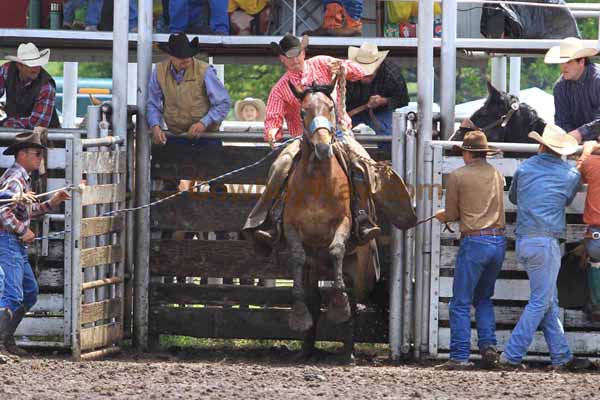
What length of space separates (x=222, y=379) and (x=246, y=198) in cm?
261

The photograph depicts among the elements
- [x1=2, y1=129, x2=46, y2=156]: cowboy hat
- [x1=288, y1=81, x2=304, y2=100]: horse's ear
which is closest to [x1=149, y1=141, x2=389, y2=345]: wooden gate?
[x1=288, y1=81, x2=304, y2=100]: horse's ear

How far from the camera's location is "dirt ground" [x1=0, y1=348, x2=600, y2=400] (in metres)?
8.98

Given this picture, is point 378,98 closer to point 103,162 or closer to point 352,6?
point 352,6

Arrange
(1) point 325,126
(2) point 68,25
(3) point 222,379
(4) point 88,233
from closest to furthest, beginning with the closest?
(3) point 222,379
(1) point 325,126
(4) point 88,233
(2) point 68,25

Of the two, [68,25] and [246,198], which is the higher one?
[68,25]

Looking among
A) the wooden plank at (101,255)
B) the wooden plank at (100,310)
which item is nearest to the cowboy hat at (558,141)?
A: the wooden plank at (101,255)

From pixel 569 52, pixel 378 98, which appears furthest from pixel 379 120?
pixel 569 52

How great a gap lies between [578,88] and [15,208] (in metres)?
4.75

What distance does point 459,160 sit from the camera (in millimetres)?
11320

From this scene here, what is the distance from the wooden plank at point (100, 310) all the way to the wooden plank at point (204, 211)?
2.62 ft

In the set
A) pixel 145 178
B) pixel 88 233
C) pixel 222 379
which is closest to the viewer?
pixel 222 379

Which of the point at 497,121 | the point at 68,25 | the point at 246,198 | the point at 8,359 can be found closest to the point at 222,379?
the point at 8,359

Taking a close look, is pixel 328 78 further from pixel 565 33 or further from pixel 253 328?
pixel 565 33

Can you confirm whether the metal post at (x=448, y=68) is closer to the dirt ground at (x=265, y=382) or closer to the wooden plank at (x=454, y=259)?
the wooden plank at (x=454, y=259)
